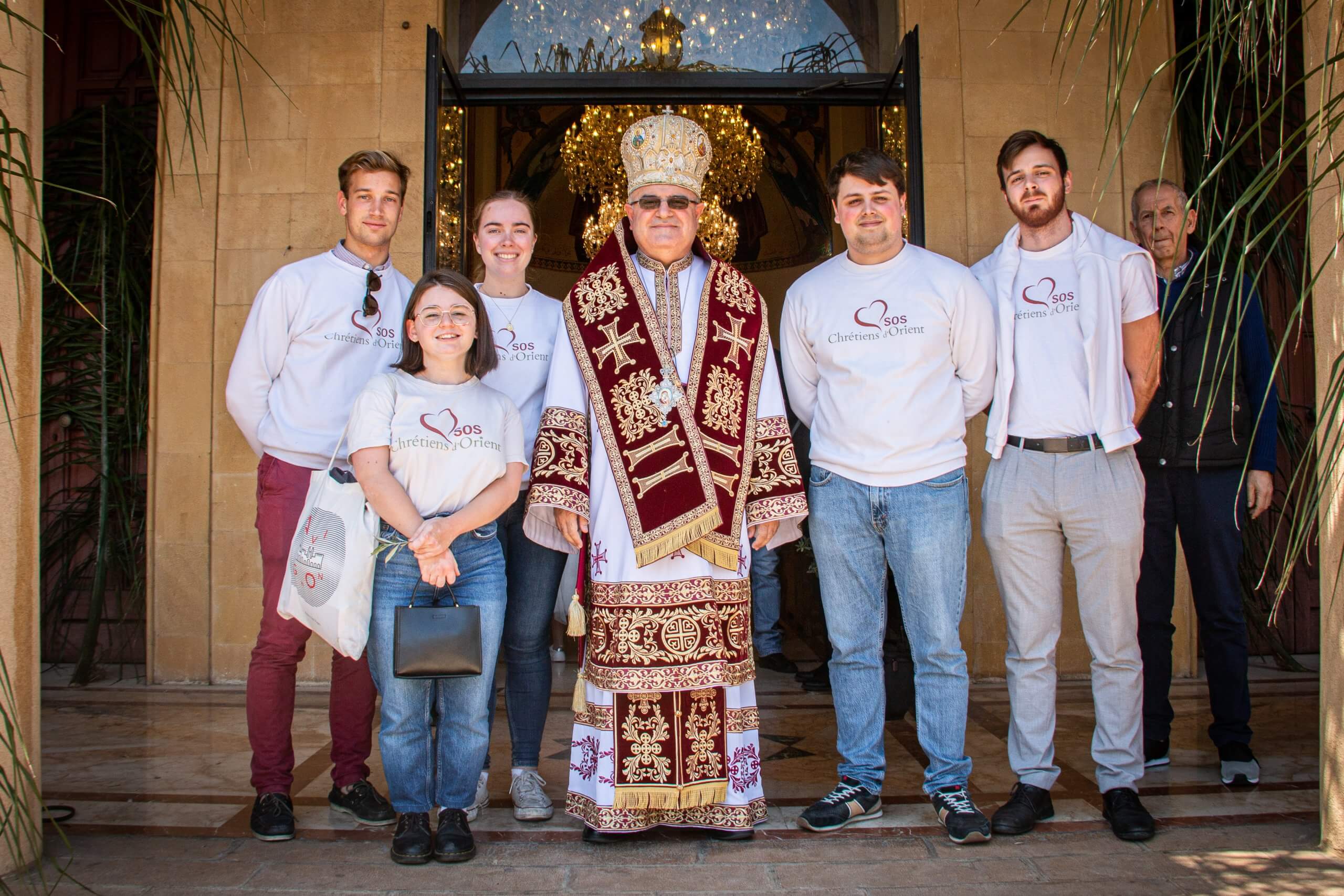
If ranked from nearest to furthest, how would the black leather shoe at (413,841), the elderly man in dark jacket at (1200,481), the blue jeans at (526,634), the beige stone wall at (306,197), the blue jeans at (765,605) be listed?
the black leather shoe at (413,841)
the blue jeans at (526,634)
the elderly man in dark jacket at (1200,481)
the beige stone wall at (306,197)
the blue jeans at (765,605)

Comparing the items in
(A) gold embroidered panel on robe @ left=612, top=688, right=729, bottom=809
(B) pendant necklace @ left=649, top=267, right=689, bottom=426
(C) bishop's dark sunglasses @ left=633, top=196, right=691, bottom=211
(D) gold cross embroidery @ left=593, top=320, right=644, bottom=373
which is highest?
(C) bishop's dark sunglasses @ left=633, top=196, right=691, bottom=211

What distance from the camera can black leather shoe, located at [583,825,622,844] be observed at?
2.85 m

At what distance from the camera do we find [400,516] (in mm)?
2697

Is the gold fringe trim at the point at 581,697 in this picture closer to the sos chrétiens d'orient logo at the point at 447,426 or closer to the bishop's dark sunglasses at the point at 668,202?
the sos chrétiens d'orient logo at the point at 447,426

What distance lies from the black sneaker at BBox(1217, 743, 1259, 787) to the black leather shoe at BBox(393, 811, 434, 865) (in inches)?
92.9

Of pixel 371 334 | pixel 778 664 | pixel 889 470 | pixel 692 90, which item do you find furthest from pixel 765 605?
pixel 371 334

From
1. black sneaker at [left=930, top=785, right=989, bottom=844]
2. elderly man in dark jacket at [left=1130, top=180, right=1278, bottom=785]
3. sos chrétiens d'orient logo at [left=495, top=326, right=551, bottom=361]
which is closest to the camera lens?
black sneaker at [left=930, top=785, right=989, bottom=844]

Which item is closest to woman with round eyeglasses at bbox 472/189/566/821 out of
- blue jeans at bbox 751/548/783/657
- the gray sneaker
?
the gray sneaker

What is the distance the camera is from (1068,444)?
2.96m

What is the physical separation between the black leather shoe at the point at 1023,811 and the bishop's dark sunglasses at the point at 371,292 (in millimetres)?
2233

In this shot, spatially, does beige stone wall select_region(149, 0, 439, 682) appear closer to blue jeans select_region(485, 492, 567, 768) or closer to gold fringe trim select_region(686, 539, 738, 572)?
blue jeans select_region(485, 492, 567, 768)

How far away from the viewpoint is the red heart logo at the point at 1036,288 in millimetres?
3027

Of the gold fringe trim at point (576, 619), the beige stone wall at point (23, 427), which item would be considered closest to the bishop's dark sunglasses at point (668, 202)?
the gold fringe trim at point (576, 619)

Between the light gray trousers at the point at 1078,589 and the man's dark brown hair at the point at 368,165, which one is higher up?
the man's dark brown hair at the point at 368,165
